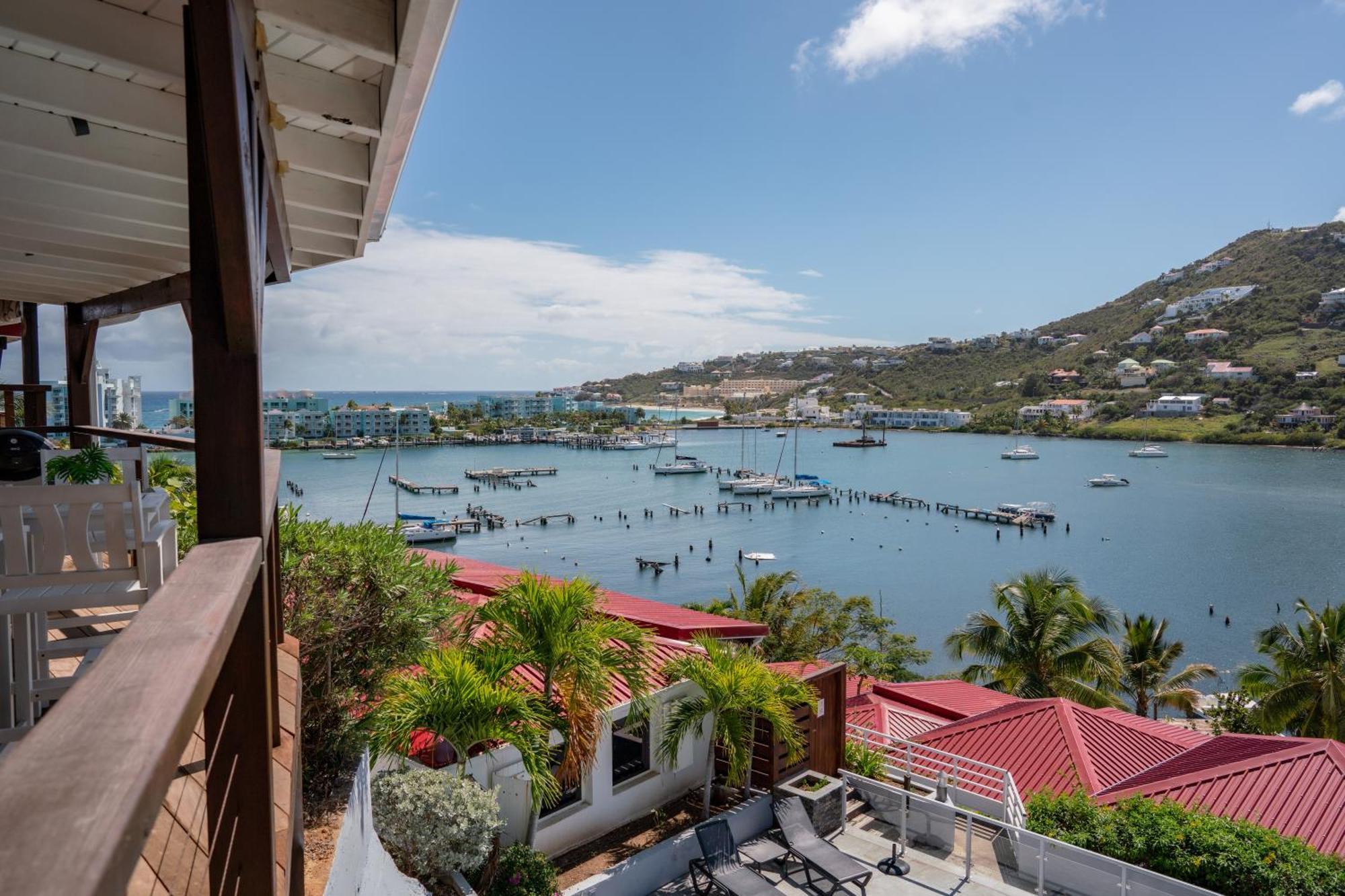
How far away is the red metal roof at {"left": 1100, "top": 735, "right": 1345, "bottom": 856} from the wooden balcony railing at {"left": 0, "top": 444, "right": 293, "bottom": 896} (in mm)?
8541

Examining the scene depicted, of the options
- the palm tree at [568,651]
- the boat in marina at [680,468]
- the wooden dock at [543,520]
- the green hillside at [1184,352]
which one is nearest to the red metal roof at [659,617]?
the palm tree at [568,651]

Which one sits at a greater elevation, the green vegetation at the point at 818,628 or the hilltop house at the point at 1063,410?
the hilltop house at the point at 1063,410

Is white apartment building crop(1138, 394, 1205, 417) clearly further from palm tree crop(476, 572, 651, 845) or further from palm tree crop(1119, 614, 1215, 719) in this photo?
palm tree crop(476, 572, 651, 845)

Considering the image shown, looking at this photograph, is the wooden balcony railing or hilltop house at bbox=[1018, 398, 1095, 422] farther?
hilltop house at bbox=[1018, 398, 1095, 422]

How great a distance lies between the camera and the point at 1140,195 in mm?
93750

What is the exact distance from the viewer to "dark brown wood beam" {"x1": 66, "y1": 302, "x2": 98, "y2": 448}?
590 centimetres

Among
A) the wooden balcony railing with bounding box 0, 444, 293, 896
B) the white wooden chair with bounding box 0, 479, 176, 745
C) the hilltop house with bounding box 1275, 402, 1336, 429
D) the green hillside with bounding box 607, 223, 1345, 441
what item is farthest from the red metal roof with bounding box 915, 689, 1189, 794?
the green hillside with bounding box 607, 223, 1345, 441

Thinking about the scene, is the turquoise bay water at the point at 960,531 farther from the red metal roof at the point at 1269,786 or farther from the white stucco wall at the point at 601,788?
the white stucco wall at the point at 601,788

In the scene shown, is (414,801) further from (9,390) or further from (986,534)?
(986,534)

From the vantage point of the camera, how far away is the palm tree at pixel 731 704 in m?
6.72

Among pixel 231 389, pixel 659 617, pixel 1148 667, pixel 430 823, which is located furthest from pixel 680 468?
pixel 231 389

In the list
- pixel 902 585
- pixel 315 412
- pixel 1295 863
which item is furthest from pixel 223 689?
pixel 315 412

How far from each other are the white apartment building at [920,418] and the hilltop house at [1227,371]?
87.9ft

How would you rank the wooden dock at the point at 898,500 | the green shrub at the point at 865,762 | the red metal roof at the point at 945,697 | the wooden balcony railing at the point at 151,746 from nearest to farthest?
the wooden balcony railing at the point at 151,746 → the green shrub at the point at 865,762 → the red metal roof at the point at 945,697 → the wooden dock at the point at 898,500
